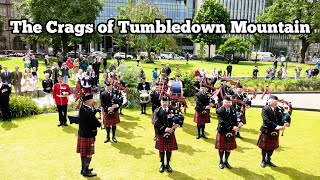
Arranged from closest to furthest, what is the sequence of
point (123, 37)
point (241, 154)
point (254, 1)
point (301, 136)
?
point (241, 154), point (301, 136), point (123, 37), point (254, 1)

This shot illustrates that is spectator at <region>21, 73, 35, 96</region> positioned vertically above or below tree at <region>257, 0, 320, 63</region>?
below

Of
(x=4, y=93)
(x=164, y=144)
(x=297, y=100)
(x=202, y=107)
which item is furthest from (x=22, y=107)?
(x=297, y=100)

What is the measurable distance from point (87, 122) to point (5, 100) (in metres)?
7.33

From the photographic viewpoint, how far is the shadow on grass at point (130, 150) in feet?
34.1

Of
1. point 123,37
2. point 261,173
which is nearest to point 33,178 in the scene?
point 261,173

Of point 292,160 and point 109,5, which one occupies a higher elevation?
point 109,5

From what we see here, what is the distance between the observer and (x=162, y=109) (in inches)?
336

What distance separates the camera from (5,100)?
13648 mm

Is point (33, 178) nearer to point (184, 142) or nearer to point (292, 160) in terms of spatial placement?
point (184, 142)

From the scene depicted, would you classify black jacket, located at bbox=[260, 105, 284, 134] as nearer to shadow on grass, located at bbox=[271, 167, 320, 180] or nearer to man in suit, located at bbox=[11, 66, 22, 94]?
shadow on grass, located at bbox=[271, 167, 320, 180]

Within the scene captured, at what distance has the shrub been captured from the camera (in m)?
14.5

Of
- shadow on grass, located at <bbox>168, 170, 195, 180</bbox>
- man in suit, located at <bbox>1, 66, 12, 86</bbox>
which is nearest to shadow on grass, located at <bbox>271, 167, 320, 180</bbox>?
shadow on grass, located at <bbox>168, 170, 195, 180</bbox>

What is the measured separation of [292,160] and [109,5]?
84.6 metres

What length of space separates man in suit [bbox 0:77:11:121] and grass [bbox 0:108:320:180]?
1.56 feet
